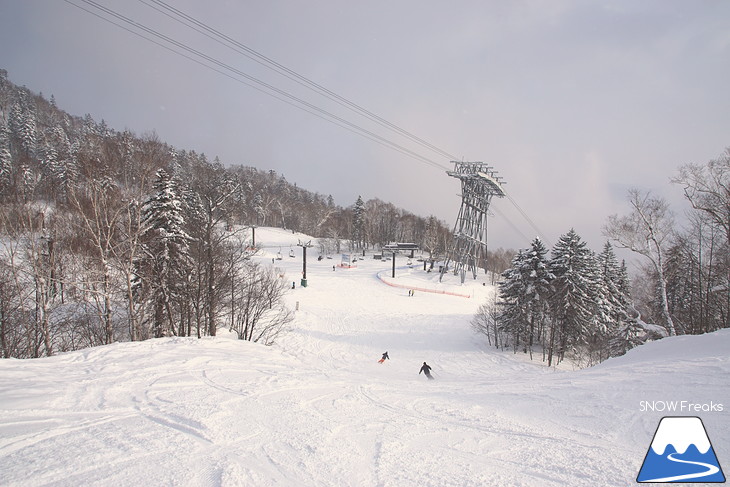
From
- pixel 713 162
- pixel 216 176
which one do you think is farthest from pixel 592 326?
pixel 216 176

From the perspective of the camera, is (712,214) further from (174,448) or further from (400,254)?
(400,254)

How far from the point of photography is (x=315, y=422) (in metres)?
5.18

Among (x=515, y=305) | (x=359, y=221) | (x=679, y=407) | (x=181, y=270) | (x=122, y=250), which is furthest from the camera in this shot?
(x=359, y=221)

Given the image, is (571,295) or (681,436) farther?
(571,295)

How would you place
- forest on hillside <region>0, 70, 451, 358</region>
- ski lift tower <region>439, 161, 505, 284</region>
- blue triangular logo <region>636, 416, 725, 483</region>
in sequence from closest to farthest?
1. blue triangular logo <region>636, 416, 725, 483</region>
2. forest on hillside <region>0, 70, 451, 358</region>
3. ski lift tower <region>439, 161, 505, 284</region>

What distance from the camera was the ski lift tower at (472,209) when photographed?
47.7 meters

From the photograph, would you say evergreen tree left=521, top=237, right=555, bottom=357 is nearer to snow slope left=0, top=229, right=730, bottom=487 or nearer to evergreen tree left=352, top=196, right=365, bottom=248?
snow slope left=0, top=229, right=730, bottom=487

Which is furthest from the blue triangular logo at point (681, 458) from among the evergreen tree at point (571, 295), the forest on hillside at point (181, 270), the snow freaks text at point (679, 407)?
the evergreen tree at point (571, 295)

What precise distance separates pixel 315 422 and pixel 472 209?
163ft

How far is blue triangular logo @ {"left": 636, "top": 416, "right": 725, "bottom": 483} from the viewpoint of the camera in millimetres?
3252

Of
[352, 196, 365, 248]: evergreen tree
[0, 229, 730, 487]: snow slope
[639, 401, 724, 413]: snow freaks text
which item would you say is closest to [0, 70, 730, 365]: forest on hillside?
[0, 229, 730, 487]: snow slope

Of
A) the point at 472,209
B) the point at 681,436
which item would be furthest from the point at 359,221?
the point at 681,436

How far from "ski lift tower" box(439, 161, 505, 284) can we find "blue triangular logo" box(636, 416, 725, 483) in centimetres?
4418

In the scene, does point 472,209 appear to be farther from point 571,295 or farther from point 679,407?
point 679,407
